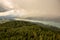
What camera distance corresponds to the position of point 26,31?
40.6 inches

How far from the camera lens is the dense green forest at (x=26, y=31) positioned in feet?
3.30

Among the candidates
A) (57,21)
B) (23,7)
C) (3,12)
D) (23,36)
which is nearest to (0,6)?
(3,12)

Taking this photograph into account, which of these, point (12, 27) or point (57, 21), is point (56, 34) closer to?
point (57, 21)

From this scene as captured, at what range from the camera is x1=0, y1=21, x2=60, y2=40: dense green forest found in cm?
101

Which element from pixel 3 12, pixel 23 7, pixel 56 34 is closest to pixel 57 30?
pixel 56 34

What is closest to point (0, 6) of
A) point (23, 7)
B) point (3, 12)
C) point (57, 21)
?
point (3, 12)

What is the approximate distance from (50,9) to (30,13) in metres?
0.14

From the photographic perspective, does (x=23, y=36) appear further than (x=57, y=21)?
No

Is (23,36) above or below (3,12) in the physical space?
below

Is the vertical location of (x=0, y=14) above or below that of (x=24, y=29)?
above

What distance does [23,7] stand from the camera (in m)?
1.09

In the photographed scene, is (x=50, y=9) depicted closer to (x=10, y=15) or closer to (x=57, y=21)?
(x=57, y=21)

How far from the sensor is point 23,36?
1008 mm

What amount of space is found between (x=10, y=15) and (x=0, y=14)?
69 mm
